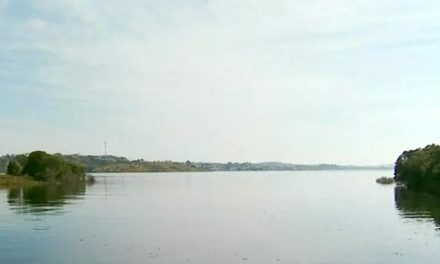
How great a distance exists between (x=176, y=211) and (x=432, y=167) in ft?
210

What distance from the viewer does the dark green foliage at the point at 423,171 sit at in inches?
4464

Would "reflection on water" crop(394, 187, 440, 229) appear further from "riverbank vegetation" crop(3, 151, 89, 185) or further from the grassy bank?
"riverbank vegetation" crop(3, 151, 89, 185)

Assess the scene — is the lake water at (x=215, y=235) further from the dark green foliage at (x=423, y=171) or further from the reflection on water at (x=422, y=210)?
the dark green foliage at (x=423, y=171)

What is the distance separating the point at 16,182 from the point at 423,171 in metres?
100

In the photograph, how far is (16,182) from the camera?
15388cm

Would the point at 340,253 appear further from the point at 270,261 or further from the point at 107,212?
the point at 107,212

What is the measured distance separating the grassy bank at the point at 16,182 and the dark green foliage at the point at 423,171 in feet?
304

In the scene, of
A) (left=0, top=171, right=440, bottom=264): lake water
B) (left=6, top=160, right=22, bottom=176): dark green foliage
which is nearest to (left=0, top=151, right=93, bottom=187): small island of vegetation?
(left=6, top=160, right=22, bottom=176): dark green foliage

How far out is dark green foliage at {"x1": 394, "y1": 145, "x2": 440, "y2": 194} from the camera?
113 meters

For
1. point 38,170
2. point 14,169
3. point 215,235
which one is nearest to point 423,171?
point 215,235

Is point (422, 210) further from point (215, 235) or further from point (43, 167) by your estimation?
point (43, 167)

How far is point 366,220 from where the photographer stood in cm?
6394

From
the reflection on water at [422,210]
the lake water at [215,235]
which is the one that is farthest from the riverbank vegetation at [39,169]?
the reflection on water at [422,210]

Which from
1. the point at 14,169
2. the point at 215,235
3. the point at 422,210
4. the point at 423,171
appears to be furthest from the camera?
the point at 14,169
